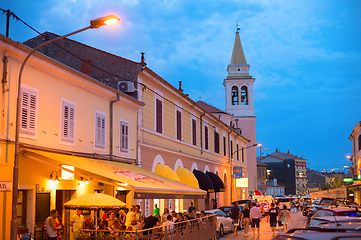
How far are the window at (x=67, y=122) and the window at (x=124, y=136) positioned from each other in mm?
3932

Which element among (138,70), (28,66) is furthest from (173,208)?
(28,66)

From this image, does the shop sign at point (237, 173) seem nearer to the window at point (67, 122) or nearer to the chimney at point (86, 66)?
the chimney at point (86, 66)

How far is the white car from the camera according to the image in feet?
76.2

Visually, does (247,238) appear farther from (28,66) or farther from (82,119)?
(28,66)

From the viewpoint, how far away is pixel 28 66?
14.1m

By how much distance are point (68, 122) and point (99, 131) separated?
2.35m

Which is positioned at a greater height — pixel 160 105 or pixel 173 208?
pixel 160 105

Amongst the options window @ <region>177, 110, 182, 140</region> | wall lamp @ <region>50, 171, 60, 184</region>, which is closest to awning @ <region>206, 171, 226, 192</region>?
window @ <region>177, 110, 182, 140</region>

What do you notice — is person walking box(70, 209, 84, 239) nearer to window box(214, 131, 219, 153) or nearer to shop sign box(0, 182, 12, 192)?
shop sign box(0, 182, 12, 192)

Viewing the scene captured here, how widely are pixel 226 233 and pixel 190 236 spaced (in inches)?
378

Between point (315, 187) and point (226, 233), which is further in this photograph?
point (315, 187)

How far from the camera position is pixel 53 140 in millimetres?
15172

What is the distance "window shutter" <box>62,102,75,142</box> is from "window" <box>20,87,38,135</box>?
1.80 metres

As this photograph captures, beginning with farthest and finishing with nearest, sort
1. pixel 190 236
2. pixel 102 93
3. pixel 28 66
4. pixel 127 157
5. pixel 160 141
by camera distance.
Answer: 1. pixel 160 141
2. pixel 127 157
3. pixel 102 93
4. pixel 190 236
5. pixel 28 66
